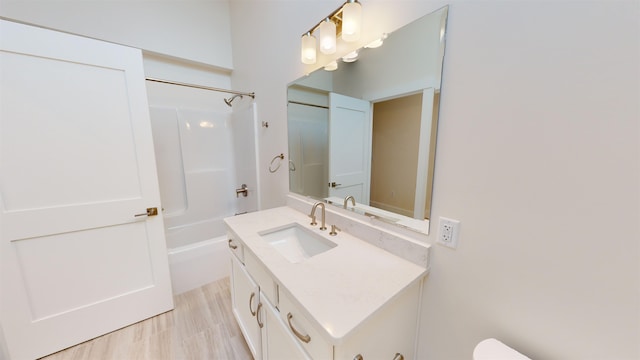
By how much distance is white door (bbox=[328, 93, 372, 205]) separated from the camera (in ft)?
4.01

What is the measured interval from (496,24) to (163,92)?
2.86m

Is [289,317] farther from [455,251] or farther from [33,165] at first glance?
[33,165]

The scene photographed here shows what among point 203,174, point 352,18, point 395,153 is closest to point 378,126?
point 395,153

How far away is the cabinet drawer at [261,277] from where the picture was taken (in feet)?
2.96

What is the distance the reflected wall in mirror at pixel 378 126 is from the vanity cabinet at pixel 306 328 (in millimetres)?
386

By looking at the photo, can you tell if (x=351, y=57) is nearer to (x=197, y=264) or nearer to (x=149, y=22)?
(x=149, y=22)

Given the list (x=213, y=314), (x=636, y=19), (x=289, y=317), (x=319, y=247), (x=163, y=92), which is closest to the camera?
(x=636, y=19)

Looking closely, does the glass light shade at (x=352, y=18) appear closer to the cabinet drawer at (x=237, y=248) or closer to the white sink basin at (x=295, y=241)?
the white sink basin at (x=295, y=241)

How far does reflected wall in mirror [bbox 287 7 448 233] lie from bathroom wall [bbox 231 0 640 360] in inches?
2.8

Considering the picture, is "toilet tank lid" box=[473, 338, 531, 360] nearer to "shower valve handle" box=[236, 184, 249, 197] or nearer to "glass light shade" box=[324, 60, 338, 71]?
"glass light shade" box=[324, 60, 338, 71]

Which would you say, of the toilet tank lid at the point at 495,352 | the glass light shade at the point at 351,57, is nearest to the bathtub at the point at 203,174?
the glass light shade at the point at 351,57

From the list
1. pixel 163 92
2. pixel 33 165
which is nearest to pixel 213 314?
pixel 33 165

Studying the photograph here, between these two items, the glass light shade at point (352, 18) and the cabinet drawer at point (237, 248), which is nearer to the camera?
the glass light shade at point (352, 18)

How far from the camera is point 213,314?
5.71ft
